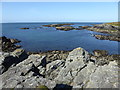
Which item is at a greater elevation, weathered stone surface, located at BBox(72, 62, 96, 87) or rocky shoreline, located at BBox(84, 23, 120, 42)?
rocky shoreline, located at BBox(84, 23, 120, 42)

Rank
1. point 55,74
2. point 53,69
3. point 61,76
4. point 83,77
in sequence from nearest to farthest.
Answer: point 83,77 → point 61,76 → point 55,74 → point 53,69

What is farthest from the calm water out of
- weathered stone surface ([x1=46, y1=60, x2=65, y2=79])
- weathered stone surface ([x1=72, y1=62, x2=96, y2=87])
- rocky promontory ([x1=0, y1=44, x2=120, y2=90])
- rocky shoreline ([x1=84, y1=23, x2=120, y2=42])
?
weathered stone surface ([x1=72, y1=62, x2=96, y2=87])

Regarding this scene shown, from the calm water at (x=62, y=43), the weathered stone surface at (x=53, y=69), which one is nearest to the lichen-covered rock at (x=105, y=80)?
the weathered stone surface at (x=53, y=69)

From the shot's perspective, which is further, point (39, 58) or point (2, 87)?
point (39, 58)

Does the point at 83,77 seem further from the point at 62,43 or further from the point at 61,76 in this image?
the point at 62,43

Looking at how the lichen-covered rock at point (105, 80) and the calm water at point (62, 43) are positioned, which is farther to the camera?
the calm water at point (62, 43)

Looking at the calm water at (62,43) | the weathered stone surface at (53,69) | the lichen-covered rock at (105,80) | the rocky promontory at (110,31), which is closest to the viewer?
the lichen-covered rock at (105,80)

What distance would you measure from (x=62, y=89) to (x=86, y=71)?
15.2ft

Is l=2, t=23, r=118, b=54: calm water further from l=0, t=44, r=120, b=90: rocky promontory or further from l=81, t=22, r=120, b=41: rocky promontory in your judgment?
l=0, t=44, r=120, b=90: rocky promontory

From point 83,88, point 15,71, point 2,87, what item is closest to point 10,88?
point 2,87

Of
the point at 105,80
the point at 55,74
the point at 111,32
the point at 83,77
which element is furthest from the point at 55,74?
the point at 111,32

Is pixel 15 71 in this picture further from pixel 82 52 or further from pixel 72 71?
pixel 82 52

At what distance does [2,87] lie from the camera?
391 inches

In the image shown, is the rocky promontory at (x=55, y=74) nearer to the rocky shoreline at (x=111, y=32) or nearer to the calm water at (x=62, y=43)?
the calm water at (x=62, y=43)
